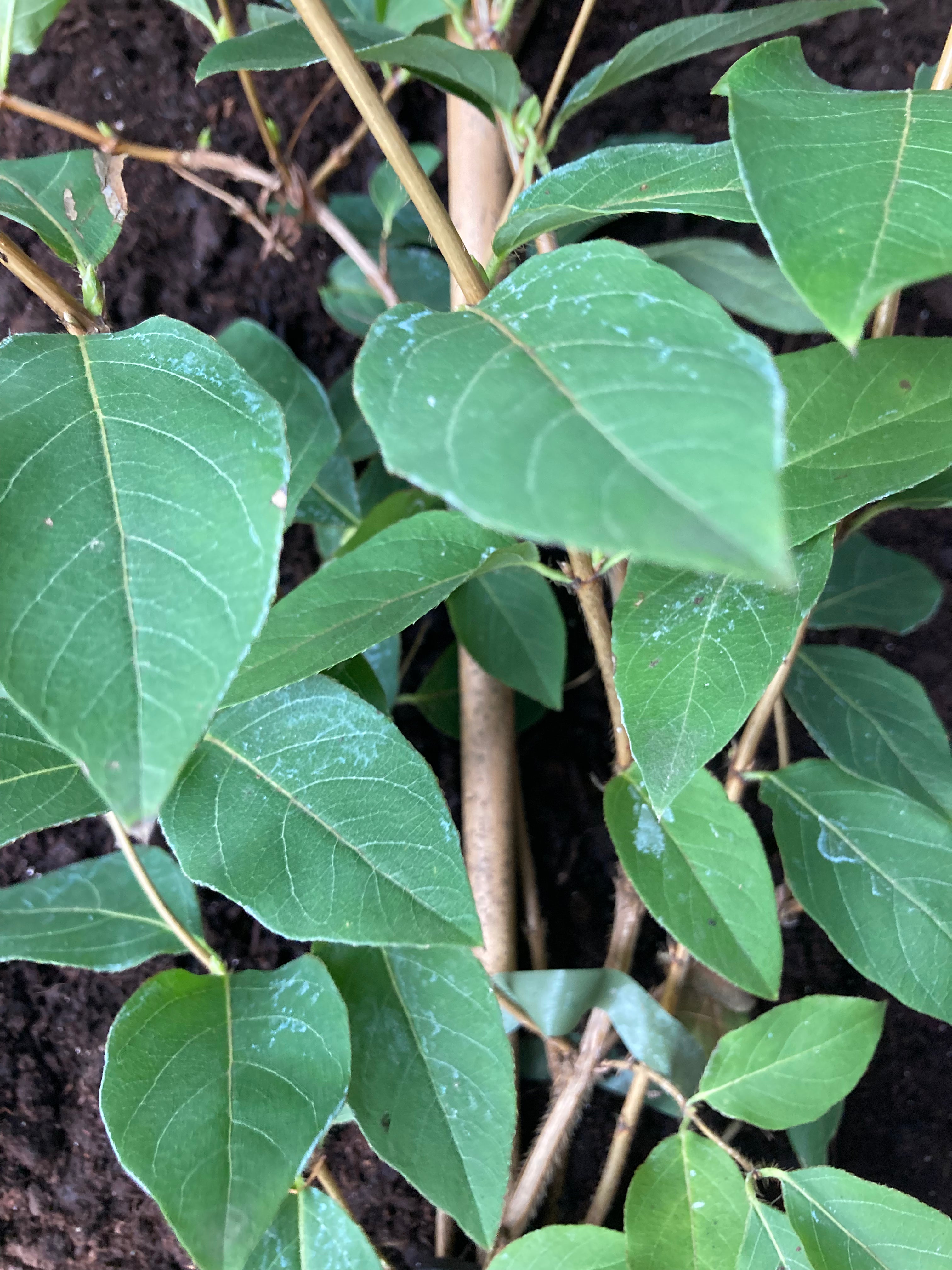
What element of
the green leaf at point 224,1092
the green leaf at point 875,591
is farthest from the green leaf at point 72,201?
the green leaf at point 875,591

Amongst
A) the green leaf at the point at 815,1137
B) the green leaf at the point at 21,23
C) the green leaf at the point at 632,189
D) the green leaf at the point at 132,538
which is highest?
the green leaf at the point at 21,23

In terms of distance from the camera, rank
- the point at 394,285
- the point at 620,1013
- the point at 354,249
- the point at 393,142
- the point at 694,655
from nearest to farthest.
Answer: the point at 393,142
the point at 694,655
the point at 620,1013
the point at 354,249
the point at 394,285

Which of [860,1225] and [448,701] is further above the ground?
[448,701]

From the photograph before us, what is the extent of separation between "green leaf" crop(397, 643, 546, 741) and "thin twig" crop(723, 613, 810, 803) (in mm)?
272

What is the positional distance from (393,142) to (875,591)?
2.34ft

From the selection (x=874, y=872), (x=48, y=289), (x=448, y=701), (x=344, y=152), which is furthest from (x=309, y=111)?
(x=874, y=872)

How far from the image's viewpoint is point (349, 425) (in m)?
0.95

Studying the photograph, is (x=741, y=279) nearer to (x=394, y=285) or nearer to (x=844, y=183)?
(x=394, y=285)

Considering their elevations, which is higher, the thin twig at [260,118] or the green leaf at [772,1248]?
the thin twig at [260,118]

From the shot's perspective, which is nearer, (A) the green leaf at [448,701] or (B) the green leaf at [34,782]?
(B) the green leaf at [34,782]

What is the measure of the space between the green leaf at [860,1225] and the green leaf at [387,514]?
0.63m

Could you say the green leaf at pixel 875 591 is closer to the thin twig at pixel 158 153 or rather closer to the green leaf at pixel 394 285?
the green leaf at pixel 394 285

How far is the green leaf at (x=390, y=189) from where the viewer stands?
0.87 meters

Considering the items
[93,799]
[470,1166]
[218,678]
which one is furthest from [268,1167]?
[218,678]
